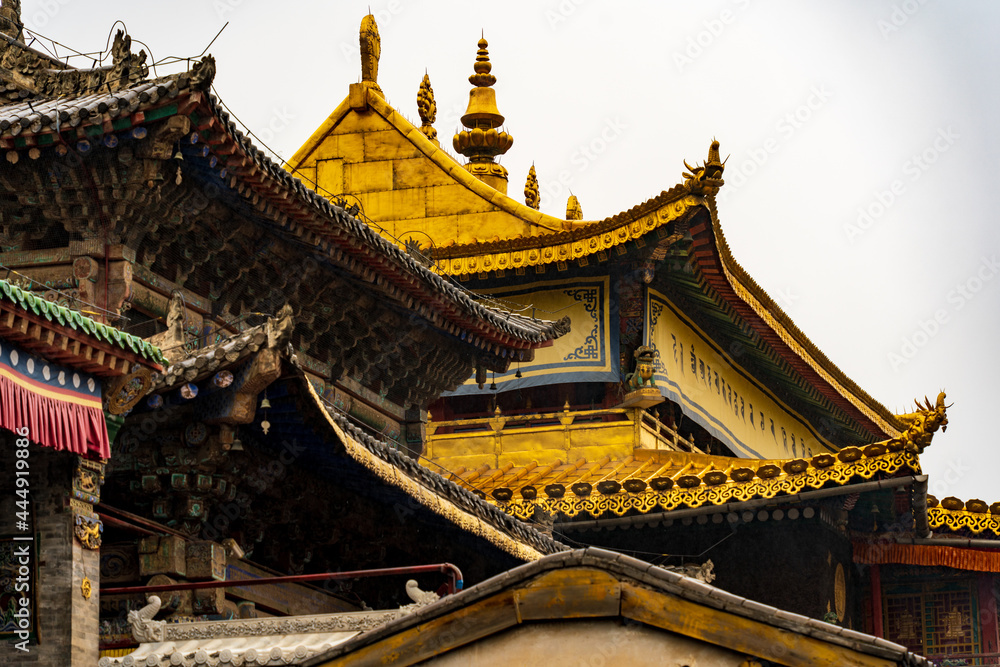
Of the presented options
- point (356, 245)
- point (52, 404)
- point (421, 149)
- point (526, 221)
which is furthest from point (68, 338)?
point (421, 149)

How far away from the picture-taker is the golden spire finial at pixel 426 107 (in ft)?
96.7

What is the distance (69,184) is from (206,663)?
4.87 meters

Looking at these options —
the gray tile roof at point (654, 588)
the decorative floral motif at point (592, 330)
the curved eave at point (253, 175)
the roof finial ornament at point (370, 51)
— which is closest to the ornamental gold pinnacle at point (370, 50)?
the roof finial ornament at point (370, 51)

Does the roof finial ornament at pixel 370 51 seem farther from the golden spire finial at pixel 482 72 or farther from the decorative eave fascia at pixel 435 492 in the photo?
the decorative eave fascia at pixel 435 492

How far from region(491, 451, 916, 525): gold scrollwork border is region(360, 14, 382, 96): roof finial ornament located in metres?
7.78

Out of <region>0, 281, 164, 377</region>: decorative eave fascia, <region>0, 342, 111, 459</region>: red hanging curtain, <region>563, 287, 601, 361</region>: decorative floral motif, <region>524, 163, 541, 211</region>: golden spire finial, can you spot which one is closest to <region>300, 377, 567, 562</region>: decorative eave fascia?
<region>0, 281, 164, 377</region>: decorative eave fascia

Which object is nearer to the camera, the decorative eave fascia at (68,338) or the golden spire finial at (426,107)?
the decorative eave fascia at (68,338)

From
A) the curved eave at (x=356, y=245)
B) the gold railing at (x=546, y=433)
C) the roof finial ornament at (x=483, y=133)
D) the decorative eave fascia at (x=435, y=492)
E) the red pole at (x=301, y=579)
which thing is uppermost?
the roof finial ornament at (x=483, y=133)

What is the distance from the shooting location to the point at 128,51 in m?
15.2

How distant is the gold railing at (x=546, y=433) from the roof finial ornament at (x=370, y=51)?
566 centimetres

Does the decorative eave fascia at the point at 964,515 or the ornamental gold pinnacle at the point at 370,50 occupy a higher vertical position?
the ornamental gold pinnacle at the point at 370,50

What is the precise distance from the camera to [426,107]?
29.8m

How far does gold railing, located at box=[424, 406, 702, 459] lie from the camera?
2516 cm

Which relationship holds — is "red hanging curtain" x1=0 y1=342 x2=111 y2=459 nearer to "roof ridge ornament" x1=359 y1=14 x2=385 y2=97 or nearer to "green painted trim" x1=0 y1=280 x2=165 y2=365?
"green painted trim" x1=0 y1=280 x2=165 y2=365
